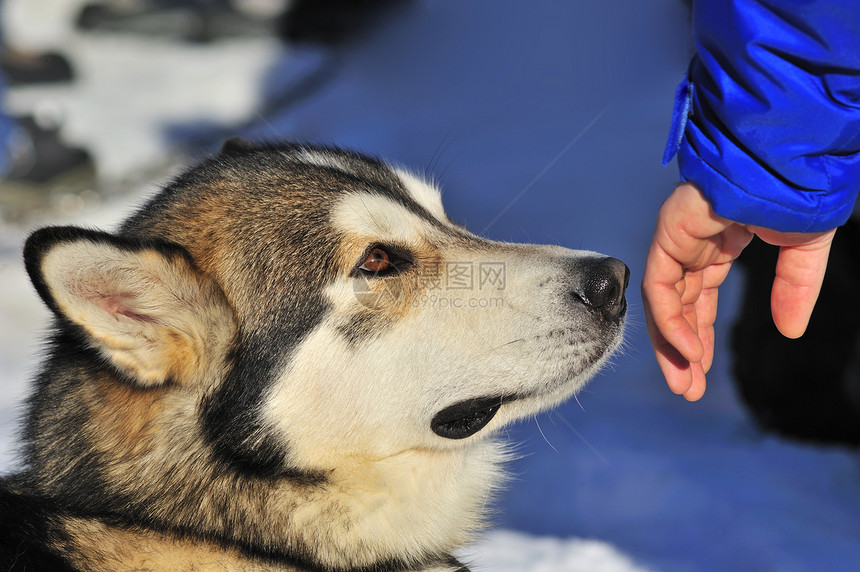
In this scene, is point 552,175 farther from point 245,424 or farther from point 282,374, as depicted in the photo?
point 245,424

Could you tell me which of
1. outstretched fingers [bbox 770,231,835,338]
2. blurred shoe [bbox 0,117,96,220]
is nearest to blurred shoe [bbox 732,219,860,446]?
outstretched fingers [bbox 770,231,835,338]

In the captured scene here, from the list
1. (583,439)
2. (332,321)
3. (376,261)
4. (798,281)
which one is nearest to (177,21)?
(583,439)

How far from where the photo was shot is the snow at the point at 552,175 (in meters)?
3.32

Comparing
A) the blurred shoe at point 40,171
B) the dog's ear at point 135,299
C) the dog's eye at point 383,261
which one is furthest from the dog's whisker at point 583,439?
the blurred shoe at point 40,171

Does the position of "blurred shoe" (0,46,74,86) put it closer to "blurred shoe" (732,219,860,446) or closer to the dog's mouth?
the dog's mouth

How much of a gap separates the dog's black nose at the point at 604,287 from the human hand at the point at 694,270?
8 cm

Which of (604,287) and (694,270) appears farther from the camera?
(694,270)

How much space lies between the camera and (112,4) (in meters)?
6.41

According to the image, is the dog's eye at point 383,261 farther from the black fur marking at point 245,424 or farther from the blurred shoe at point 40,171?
the blurred shoe at point 40,171

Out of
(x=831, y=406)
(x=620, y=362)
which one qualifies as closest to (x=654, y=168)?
(x=620, y=362)

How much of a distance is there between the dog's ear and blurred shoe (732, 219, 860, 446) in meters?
3.19

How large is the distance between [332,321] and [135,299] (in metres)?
0.53

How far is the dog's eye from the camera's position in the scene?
6.93ft

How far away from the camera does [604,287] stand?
83.0 inches
